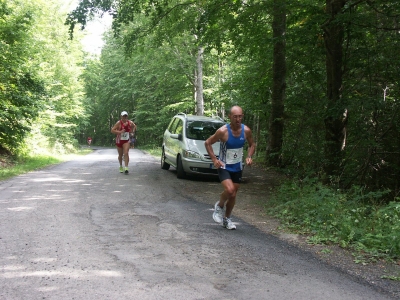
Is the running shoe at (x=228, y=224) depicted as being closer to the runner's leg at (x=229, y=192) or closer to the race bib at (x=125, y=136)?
the runner's leg at (x=229, y=192)

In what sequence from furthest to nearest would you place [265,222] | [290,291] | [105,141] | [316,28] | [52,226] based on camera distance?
1. [105,141]
2. [316,28]
3. [265,222]
4. [52,226]
5. [290,291]

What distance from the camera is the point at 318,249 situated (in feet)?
17.3

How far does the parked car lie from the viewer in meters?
11.3

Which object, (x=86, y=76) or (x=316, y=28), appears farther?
(x=86, y=76)

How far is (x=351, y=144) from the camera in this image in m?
9.57

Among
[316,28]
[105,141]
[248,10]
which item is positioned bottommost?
[105,141]

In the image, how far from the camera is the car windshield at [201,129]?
12242 mm

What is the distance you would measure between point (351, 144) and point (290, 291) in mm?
6784

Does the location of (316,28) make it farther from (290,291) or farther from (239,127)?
(290,291)

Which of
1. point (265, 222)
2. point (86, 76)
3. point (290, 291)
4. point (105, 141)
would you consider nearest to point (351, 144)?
point (265, 222)

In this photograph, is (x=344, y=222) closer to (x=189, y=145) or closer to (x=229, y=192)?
(x=229, y=192)

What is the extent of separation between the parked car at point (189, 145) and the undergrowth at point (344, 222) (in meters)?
3.69

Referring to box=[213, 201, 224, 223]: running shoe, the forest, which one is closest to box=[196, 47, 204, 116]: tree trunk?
the forest

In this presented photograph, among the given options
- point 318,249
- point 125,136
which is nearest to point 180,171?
point 125,136
